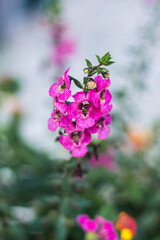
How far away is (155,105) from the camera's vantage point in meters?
2.84

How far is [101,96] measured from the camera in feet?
2.42

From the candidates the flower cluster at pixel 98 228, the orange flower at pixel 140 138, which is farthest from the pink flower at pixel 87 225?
the orange flower at pixel 140 138

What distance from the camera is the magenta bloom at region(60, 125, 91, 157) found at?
0.77 m

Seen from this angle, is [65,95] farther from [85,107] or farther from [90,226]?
[90,226]

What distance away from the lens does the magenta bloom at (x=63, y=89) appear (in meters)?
0.73

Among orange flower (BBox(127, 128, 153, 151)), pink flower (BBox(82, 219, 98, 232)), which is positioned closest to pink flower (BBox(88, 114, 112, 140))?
pink flower (BBox(82, 219, 98, 232))

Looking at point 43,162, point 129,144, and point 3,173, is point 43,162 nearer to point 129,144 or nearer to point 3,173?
point 3,173

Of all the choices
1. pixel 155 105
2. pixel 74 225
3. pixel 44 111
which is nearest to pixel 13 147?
pixel 74 225

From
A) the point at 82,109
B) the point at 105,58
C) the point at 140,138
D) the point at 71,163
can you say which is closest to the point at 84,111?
the point at 82,109

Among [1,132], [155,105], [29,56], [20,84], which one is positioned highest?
[29,56]

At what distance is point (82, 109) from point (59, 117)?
56 mm

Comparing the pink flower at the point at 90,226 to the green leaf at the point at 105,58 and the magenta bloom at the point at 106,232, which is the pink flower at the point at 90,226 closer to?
the magenta bloom at the point at 106,232

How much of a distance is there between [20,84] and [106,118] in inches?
70.7

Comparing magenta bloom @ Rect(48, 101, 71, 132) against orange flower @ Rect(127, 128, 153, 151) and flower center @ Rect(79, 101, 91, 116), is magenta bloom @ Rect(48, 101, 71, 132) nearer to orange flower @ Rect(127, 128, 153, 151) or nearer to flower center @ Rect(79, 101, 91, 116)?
flower center @ Rect(79, 101, 91, 116)
